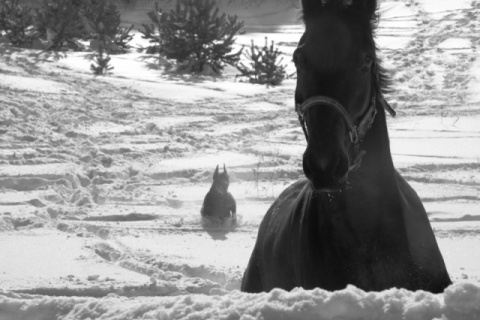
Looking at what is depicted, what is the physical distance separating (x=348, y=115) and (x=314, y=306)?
159cm

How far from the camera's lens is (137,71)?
18.0 m

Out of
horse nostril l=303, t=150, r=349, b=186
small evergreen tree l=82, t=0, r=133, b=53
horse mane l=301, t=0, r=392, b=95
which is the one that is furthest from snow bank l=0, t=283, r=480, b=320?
small evergreen tree l=82, t=0, r=133, b=53

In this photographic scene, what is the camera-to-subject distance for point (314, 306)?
4.58 feet

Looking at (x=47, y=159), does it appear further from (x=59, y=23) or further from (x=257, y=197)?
(x=59, y=23)

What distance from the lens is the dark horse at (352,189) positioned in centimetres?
293

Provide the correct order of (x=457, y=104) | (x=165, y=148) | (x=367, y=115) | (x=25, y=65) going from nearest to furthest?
1. (x=367, y=115)
2. (x=165, y=148)
3. (x=457, y=104)
4. (x=25, y=65)

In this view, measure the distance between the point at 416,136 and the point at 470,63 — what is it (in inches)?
281

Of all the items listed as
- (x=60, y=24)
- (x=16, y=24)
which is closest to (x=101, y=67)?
(x=60, y=24)

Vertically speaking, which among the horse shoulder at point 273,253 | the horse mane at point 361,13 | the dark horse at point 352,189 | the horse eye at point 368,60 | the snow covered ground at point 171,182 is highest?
the horse mane at point 361,13

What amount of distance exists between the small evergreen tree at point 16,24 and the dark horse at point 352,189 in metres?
18.9

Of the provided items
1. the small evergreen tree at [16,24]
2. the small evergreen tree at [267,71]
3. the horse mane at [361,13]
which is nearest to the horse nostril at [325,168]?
the horse mane at [361,13]

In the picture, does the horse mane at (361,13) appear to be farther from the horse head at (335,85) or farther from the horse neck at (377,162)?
the horse neck at (377,162)

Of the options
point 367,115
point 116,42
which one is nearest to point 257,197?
point 367,115

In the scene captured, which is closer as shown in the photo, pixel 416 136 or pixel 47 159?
pixel 47 159
